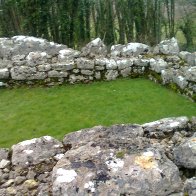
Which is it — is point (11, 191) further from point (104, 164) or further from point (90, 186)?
point (104, 164)

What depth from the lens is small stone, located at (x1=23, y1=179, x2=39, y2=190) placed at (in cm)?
457

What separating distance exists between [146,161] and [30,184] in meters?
Result: 1.44

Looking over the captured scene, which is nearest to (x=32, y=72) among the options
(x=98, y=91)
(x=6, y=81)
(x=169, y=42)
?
(x=6, y=81)

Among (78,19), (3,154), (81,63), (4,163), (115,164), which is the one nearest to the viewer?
(115,164)

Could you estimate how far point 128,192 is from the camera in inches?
165

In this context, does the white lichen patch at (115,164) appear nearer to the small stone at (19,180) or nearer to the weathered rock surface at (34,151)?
the weathered rock surface at (34,151)

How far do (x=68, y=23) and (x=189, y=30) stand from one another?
54.0 feet

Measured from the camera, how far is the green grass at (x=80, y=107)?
9.16 metres

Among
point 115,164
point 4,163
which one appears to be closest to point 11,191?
point 4,163

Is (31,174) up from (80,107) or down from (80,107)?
up

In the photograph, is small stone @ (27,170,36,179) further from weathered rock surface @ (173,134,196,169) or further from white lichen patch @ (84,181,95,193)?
weathered rock surface @ (173,134,196,169)

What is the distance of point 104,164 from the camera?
15.0 feet

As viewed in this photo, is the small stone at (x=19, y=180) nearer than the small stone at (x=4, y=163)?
Yes

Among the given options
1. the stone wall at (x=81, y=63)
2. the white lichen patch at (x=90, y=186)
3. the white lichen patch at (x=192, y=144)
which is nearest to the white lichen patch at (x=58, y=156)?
the white lichen patch at (x=90, y=186)
